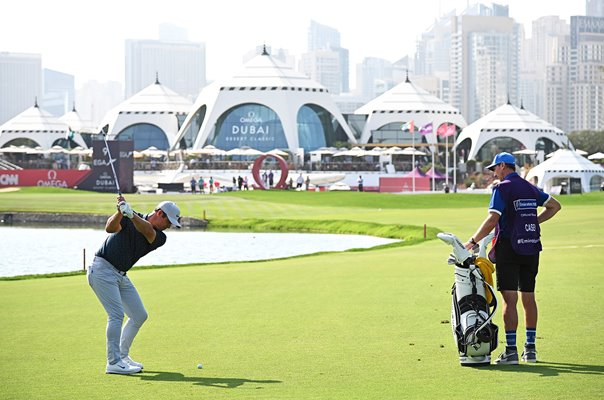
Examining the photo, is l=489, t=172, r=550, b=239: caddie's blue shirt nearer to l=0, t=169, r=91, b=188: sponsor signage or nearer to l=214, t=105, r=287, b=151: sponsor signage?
l=0, t=169, r=91, b=188: sponsor signage

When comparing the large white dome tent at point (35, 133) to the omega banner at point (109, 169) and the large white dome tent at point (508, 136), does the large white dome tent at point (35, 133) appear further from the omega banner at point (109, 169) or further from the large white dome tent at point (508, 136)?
the omega banner at point (109, 169)

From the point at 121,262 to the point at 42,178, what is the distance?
70303mm

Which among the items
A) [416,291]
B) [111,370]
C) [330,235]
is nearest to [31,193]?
[330,235]

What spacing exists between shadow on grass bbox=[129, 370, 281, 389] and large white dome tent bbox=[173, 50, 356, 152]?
104206 mm

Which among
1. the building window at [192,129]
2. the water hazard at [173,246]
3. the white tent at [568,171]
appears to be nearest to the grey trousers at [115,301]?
the water hazard at [173,246]

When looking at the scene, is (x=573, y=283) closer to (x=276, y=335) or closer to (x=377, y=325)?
(x=377, y=325)

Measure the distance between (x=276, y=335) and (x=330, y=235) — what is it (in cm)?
2949

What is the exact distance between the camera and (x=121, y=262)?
1073 cm

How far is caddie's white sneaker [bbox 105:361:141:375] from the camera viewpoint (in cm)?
1045

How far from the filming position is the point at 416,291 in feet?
52.7

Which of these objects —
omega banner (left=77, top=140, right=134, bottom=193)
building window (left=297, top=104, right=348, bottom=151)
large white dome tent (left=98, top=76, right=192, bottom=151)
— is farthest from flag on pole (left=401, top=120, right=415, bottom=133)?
large white dome tent (left=98, top=76, right=192, bottom=151)

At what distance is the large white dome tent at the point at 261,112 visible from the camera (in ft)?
382

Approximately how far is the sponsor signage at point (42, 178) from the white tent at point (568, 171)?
105 ft

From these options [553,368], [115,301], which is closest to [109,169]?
[115,301]
